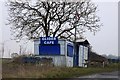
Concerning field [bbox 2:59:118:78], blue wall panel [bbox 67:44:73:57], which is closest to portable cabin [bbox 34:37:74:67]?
blue wall panel [bbox 67:44:73:57]

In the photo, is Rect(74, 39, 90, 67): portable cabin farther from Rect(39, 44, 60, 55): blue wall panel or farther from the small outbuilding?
Rect(39, 44, 60, 55): blue wall panel

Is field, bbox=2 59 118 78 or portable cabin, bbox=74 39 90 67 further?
portable cabin, bbox=74 39 90 67

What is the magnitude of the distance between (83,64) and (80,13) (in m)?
6.05

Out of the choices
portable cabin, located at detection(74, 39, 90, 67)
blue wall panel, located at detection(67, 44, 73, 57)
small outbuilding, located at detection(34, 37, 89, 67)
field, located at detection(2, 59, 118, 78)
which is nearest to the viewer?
field, located at detection(2, 59, 118, 78)

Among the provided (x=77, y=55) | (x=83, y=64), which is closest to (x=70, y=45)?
(x=77, y=55)

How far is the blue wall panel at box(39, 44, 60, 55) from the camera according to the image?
30.6m

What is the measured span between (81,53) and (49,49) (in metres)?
7.14

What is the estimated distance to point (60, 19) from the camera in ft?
129

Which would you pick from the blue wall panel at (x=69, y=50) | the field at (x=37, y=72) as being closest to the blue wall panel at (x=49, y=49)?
the blue wall panel at (x=69, y=50)

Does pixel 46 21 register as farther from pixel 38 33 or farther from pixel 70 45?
pixel 70 45

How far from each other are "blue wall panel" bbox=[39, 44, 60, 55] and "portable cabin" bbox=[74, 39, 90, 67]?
5059mm

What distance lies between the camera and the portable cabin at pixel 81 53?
3584 centimetres

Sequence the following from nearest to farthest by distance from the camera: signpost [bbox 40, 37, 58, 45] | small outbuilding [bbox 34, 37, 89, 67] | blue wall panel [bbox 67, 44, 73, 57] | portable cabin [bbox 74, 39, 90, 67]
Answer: small outbuilding [bbox 34, 37, 89, 67] < signpost [bbox 40, 37, 58, 45] < blue wall panel [bbox 67, 44, 73, 57] < portable cabin [bbox 74, 39, 90, 67]

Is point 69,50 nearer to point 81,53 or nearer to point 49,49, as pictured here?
point 49,49
